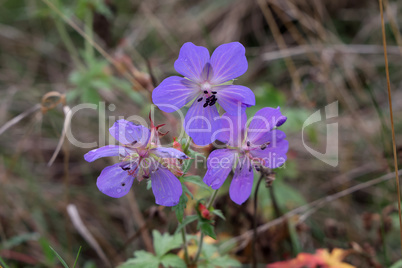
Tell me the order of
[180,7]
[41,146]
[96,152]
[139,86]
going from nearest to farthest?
[96,152] → [139,86] → [41,146] → [180,7]

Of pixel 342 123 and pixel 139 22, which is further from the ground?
pixel 139 22

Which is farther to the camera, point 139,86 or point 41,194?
point 41,194

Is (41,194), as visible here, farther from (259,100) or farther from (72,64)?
(259,100)

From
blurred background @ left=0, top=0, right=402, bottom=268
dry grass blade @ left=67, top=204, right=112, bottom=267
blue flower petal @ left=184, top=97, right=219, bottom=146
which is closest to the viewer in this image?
blue flower petal @ left=184, top=97, right=219, bottom=146

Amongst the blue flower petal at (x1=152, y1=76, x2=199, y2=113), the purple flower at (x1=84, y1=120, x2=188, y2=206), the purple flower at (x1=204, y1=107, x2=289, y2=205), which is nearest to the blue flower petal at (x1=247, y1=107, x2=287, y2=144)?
the purple flower at (x1=204, y1=107, x2=289, y2=205)

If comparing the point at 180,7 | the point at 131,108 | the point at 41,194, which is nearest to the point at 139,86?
the point at 131,108

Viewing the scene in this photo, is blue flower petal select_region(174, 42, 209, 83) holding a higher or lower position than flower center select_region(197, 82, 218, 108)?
higher

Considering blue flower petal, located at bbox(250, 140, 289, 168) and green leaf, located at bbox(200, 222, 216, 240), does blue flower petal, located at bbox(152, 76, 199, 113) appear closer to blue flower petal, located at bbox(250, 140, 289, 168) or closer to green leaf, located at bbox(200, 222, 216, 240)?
blue flower petal, located at bbox(250, 140, 289, 168)
